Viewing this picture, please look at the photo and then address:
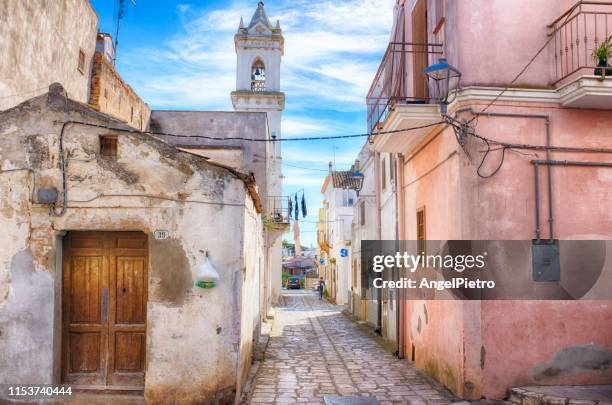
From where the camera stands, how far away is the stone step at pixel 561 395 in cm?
718

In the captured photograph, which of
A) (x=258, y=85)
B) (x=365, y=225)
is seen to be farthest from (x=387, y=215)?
(x=258, y=85)

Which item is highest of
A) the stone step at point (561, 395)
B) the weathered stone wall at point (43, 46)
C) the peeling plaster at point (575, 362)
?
the weathered stone wall at point (43, 46)

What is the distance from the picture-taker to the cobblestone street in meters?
8.68

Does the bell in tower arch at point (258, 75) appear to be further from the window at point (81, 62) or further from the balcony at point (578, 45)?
the balcony at point (578, 45)

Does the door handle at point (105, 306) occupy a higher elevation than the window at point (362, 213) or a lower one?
lower

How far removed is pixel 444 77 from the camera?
830 centimetres

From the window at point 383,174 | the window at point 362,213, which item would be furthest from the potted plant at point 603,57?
the window at point 362,213

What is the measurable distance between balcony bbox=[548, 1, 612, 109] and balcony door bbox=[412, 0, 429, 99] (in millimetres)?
2574

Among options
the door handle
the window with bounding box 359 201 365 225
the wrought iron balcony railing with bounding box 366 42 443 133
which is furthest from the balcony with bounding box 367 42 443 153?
the window with bounding box 359 201 365 225

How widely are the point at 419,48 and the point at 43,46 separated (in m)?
8.79

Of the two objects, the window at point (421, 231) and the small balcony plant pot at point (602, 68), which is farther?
the window at point (421, 231)

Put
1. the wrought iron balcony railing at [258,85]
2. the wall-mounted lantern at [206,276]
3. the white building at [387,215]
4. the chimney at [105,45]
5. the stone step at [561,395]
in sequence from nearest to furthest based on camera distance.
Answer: the stone step at [561,395] → the wall-mounted lantern at [206,276] → the white building at [387,215] → the chimney at [105,45] → the wrought iron balcony railing at [258,85]

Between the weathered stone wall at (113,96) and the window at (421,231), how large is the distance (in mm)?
8433

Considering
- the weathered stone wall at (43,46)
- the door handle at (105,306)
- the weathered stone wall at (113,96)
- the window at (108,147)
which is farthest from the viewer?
the weathered stone wall at (113,96)
